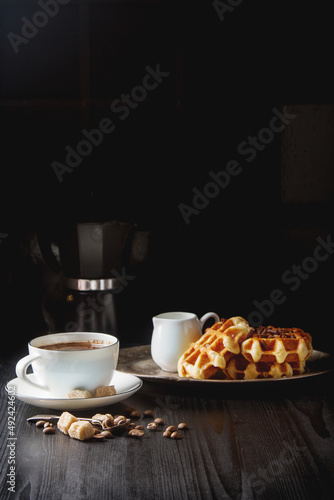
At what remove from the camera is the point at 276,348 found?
3.80ft

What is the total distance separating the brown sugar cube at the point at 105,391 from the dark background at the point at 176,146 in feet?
4.73

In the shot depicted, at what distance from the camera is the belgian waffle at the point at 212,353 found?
1152 mm

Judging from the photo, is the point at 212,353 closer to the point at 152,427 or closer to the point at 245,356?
the point at 245,356

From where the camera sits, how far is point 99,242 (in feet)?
5.85

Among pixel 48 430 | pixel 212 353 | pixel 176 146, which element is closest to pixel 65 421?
pixel 48 430

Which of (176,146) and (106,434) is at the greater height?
(176,146)

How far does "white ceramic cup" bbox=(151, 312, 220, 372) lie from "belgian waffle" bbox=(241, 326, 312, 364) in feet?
0.51

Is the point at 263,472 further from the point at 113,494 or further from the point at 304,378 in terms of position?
the point at 304,378

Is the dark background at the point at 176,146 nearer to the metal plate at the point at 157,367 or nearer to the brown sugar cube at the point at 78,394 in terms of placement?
the metal plate at the point at 157,367

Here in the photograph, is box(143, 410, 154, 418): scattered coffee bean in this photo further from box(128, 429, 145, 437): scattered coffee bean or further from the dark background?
the dark background

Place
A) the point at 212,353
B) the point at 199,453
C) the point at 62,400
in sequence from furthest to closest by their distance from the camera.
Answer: the point at 212,353, the point at 62,400, the point at 199,453

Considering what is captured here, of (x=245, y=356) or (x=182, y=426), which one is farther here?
(x=245, y=356)

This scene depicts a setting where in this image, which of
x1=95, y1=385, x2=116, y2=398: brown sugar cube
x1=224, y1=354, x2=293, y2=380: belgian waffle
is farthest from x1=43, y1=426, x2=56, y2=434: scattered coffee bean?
x1=224, y1=354, x2=293, y2=380: belgian waffle

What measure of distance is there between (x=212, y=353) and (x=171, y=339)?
15 centimetres
